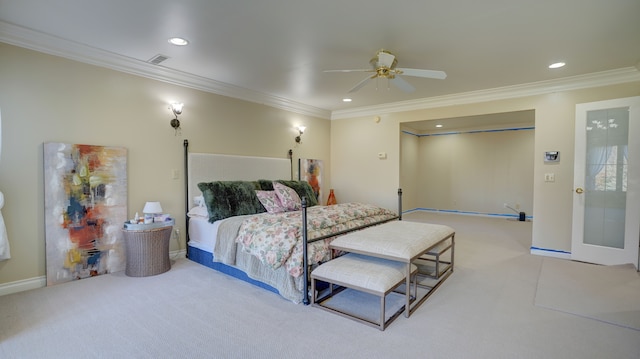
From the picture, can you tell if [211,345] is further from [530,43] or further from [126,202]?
[530,43]

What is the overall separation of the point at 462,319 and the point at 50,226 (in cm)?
410

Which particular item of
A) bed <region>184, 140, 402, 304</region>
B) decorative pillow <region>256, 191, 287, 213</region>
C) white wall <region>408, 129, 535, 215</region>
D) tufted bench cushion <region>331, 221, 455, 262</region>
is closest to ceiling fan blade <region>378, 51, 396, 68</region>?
bed <region>184, 140, 402, 304</region>

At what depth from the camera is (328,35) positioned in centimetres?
306

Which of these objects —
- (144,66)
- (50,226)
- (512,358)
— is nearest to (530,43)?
(512,358)

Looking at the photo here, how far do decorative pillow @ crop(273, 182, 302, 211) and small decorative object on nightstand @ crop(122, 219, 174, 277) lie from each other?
1.57 meters

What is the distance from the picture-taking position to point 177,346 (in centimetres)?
222

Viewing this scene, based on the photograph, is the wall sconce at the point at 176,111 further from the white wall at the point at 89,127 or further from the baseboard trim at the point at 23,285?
the baseboard trim at the point at 23,285

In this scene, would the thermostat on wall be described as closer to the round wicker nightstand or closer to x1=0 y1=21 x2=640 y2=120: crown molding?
x1=0 y1=21 x2=640 y2=120: crown molding

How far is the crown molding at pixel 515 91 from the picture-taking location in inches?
165

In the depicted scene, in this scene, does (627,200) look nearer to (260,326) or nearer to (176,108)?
(260,326)

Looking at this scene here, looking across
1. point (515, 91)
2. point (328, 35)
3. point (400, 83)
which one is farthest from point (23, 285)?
point (515, 91)

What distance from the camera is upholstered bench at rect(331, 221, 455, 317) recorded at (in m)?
2.73

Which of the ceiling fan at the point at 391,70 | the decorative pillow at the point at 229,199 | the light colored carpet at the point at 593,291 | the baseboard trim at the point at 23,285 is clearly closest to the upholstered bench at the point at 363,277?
the light colored carpet at the point at 593,291

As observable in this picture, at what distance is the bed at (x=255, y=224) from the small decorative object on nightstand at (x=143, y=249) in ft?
1.85
